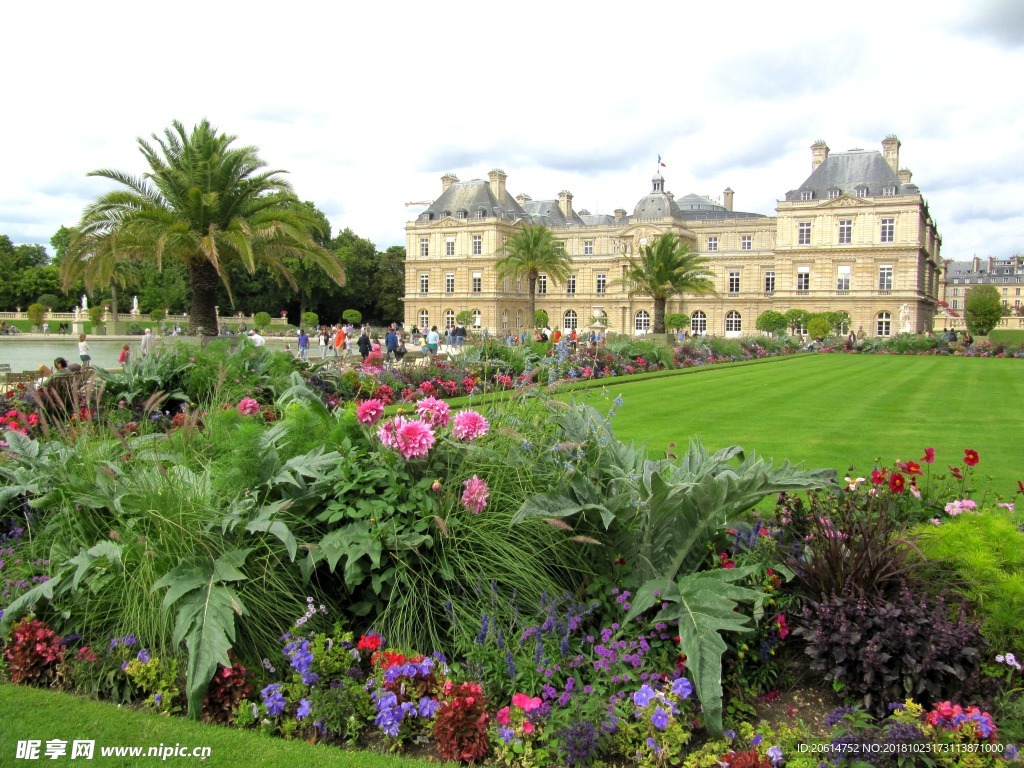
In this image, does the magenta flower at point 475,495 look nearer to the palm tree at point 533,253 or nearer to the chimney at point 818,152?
the palm tree at point 533,253

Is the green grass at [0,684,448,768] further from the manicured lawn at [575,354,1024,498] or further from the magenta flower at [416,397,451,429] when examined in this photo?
the manicured lawn at [575,354,1024,498]

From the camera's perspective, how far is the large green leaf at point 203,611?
→ 2.89 m

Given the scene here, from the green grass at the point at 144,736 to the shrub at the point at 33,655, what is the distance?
0.51 feet

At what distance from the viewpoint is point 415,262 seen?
2766 inches

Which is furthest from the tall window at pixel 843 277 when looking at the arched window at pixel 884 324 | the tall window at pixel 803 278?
the arched window at pixel 884 324

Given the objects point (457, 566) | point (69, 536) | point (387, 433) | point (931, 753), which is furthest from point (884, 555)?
point (69, 536)

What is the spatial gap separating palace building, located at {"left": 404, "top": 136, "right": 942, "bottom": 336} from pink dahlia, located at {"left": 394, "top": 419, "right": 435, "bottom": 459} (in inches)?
1889

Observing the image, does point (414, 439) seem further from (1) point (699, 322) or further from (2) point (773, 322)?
(1) point (699, 322)

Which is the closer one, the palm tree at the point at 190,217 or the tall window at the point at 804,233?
the palm tree at the point at 190,217

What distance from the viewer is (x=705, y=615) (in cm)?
297

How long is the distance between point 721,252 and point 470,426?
6590 cm

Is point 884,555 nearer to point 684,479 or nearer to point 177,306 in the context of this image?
point 684,479

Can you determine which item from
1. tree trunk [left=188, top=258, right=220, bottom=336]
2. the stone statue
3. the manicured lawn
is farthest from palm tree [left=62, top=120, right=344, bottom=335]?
the stone statue

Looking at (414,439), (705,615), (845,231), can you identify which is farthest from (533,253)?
(705,615)
